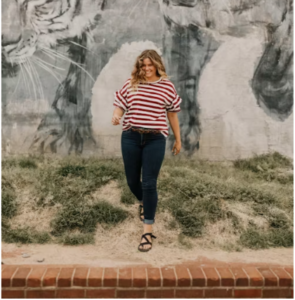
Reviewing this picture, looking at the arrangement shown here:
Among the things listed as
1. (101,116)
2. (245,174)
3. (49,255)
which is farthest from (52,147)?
(245,174)

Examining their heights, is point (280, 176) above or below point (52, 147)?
below

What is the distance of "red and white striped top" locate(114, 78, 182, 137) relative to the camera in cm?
295

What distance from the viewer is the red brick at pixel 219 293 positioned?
2.59 m

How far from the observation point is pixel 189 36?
5.05 meters

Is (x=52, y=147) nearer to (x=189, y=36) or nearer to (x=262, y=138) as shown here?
(x=189, y=36)

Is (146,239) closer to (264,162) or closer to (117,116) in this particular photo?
(117,116)

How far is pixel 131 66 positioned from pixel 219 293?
339 cm

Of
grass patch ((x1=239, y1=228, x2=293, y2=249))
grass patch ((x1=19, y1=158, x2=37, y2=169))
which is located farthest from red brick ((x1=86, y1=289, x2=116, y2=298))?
grass patch ((x1=19, y1=158, x2=37, y2=169))

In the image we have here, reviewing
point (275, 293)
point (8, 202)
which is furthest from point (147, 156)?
point (8, 202)

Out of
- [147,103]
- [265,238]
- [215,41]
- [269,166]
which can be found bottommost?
[265,238]

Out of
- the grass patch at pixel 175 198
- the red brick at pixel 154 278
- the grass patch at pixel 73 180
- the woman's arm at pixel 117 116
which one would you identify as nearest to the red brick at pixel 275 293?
the grass patch at pixel 175 198

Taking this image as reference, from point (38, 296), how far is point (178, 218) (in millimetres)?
1526

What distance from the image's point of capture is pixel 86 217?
3.53 m

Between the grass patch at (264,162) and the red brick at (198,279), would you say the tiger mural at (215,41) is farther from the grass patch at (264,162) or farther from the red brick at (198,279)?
the red brick at (198,279)
